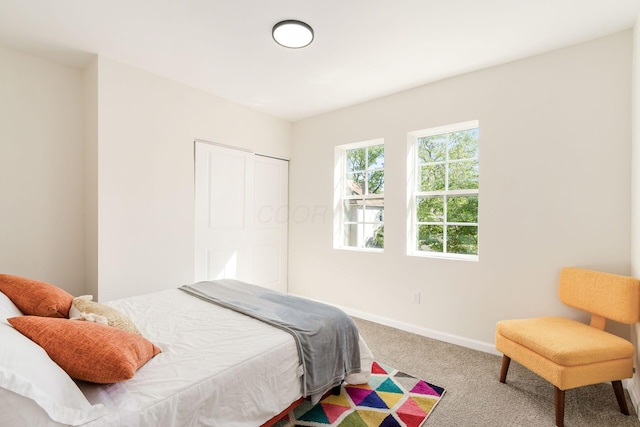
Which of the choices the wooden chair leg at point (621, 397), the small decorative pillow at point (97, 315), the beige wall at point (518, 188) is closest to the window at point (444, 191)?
the beige wall at point (518, 188)

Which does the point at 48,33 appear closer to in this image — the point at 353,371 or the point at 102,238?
the point at 102,238

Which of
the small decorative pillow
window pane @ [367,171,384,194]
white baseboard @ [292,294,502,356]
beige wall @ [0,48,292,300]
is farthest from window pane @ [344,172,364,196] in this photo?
the small decorative pillow

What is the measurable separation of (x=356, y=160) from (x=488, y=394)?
2.82 m

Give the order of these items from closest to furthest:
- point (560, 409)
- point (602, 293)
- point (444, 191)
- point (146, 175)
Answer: point (560, 409) → point (602, 293) → point (146, 175) → point (444, 191)

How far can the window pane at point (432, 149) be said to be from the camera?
10.6ft

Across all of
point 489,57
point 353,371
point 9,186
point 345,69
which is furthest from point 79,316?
point 489,57

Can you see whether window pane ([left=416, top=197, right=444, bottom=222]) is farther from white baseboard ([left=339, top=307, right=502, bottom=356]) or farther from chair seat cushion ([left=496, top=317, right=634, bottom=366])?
chair seat cushion ([left=496, top=317, right=634, bottom=366])

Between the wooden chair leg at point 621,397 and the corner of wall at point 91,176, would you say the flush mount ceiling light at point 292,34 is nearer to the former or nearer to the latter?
the corner of wall at point 91,176

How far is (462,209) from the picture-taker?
10.0 ft

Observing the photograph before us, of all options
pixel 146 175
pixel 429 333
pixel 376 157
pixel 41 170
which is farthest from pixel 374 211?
pixel 41 170

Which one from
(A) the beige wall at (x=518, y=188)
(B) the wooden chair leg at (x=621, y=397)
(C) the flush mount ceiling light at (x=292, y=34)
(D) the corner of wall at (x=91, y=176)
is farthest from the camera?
(D) the corner of wall at (x=91, y=176)

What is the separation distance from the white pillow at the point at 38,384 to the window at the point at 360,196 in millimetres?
3131

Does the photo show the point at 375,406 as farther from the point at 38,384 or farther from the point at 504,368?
the point at 38,384

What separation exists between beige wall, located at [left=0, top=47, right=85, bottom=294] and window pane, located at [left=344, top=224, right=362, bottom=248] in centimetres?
293
